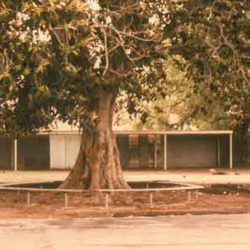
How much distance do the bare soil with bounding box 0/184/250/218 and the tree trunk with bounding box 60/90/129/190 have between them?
0.99 meters

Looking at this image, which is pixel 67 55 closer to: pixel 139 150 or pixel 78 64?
pixel 78 64

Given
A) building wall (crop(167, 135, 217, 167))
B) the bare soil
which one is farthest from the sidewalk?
the bare soil

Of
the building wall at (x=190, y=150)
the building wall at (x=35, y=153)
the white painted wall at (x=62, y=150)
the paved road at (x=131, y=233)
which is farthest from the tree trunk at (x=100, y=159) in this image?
the building wall at (x=190, y=150)

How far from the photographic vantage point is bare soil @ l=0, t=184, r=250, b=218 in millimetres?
18797

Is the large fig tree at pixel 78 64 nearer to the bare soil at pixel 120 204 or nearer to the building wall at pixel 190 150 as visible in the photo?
the bare soil at pixel 120 204

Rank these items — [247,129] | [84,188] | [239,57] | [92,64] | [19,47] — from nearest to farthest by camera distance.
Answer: [19,47] < [92,64] < [239,57] < [84,188] < [247,129]

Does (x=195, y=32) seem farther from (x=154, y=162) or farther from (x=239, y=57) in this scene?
(x=154, y=162)

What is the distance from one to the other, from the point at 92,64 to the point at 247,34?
4631 millimetres

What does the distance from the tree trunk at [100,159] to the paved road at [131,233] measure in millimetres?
5597

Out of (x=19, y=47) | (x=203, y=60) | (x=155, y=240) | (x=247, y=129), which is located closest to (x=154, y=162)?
(x=247, y=129)

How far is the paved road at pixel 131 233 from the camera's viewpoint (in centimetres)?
1252

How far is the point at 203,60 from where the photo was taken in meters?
21.6

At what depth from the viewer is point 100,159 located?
2341 cm

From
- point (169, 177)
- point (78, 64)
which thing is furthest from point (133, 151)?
point (78, 64)
